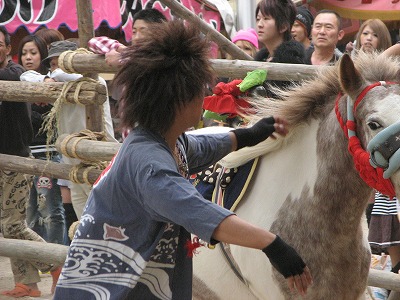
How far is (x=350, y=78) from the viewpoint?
9.84 feet

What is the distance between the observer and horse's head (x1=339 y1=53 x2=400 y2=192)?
278cm

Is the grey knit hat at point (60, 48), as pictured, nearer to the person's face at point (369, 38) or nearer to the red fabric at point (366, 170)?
the person's face at point (369, 38)

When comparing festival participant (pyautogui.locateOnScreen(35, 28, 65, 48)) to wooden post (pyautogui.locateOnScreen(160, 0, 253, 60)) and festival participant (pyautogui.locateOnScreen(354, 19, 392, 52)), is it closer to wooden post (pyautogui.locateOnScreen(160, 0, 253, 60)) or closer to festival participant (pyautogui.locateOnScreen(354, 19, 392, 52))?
wooden post (pyautogui.locateOnScreen(160, 0, 253, 60))

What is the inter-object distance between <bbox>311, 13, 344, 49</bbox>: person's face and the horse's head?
2.23 m

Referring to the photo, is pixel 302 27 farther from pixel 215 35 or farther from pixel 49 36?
pixel 49 36

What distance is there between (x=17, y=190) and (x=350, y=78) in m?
3.52

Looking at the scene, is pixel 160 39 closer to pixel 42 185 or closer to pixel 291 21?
Answer: pixel 291 21

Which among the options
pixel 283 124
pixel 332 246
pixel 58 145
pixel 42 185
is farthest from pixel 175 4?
pixel 332 246

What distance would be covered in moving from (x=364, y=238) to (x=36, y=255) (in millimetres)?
2416

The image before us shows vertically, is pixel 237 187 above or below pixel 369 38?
below

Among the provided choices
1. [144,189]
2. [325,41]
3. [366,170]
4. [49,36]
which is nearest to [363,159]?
[366,170]

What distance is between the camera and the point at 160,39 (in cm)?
259

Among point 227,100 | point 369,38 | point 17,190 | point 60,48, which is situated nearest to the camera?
point 227,100

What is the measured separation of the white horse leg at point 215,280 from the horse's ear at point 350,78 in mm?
1013
